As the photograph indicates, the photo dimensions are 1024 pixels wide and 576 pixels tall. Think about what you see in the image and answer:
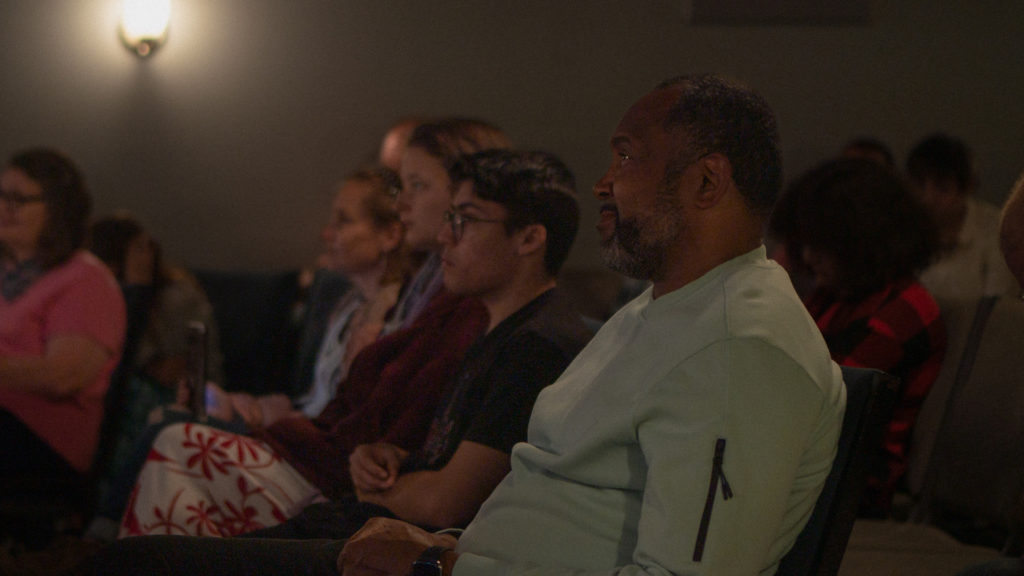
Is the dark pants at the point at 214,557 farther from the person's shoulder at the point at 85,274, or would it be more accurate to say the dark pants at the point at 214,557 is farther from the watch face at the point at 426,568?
the person's shoulder at the point at 85,274

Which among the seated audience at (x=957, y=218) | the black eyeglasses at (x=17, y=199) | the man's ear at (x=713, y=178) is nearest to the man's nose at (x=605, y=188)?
the man's ear at (x=713, y=178)

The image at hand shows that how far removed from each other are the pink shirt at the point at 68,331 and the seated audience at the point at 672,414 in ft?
4.81

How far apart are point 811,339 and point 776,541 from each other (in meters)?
0.23

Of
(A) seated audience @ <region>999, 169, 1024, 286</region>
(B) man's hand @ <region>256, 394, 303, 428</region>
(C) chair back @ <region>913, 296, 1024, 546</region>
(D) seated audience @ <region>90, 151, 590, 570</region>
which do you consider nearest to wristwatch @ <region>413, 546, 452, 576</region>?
(D) seated audience @ <region>90, 151, 590, 570</region>

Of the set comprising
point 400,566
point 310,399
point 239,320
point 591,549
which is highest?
point 591,549

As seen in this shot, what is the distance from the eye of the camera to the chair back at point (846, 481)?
1146mm

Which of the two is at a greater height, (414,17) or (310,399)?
(414,17)

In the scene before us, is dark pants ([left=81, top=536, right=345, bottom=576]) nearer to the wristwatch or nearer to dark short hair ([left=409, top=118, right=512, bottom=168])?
the wristwatch

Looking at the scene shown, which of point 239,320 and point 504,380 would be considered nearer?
point 504,380

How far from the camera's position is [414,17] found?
179 inches

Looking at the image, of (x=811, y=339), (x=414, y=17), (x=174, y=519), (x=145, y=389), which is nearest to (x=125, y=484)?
(x=174, y=519)

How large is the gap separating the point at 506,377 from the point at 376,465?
305mm

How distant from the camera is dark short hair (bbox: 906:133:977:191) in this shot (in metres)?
3.87

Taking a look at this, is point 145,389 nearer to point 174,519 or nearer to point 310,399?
point 310,399
